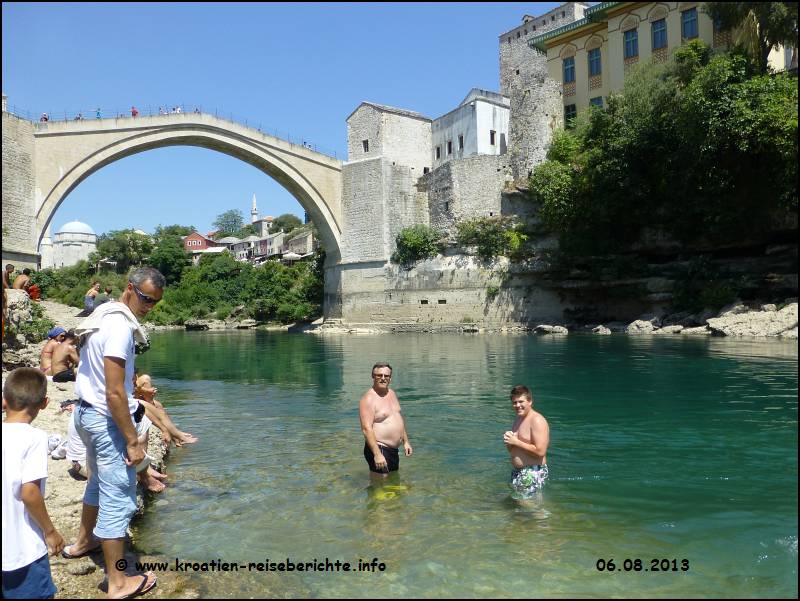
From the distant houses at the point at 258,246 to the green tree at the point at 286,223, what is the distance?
3.60m

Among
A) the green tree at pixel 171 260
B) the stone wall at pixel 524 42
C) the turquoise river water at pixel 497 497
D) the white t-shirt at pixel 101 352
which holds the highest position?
the stone wall at pixel 524 42

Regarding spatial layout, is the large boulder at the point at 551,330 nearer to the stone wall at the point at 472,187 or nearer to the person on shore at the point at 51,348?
the stone wall at the point at 472,187

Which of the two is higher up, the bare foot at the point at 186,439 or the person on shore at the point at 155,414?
the person on shore at the point at 155,414

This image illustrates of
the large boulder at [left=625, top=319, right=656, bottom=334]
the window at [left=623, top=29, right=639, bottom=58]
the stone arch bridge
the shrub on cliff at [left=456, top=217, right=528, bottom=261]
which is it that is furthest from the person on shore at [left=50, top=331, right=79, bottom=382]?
the window at [left=623, top=29, right=639, bottom=58]

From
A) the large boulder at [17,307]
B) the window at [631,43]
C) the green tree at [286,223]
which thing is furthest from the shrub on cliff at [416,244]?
the green tree at [286,223]

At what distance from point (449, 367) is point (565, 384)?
3.96 meters

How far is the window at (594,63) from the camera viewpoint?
29.0 metres

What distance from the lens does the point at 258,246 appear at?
7725 cm

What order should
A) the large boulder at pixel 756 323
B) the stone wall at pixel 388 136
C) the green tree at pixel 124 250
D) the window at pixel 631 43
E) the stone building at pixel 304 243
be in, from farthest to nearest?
the stone building at pixel 304 243
the green tree at pixel 124 250
the stone wall at pixel 388 136
the window at pixel 631 43
the large boulder at pixel 756 323

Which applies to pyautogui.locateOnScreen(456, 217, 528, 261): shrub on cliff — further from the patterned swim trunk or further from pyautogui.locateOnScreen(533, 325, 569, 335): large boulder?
the patterned swim trunk

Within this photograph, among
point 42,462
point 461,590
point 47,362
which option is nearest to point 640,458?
point 461,590

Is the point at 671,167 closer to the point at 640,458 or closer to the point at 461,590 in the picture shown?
the point at 640,458

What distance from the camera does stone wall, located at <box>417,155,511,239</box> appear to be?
105 feet

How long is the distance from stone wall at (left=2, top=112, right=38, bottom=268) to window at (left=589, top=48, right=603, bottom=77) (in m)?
24.4
